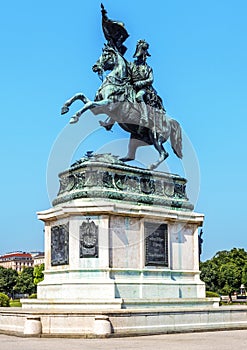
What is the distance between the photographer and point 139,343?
16.5 metres

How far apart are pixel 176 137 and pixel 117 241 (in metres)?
6.39

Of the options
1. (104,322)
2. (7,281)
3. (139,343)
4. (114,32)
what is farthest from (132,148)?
(7,281)

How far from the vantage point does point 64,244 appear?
2202 cm

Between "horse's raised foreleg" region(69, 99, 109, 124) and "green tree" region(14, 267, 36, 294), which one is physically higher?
"horse's raised foreleg" region(69, 99, 109, 124)

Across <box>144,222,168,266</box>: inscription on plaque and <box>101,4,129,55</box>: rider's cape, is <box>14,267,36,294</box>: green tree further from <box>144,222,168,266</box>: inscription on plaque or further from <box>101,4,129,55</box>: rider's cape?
<box>144,222,168,266</box>: inscription on plaque

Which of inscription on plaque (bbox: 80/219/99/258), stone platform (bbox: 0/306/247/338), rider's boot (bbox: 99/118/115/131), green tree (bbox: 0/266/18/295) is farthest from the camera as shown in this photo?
green tree (bbox: 0/266/18/295)

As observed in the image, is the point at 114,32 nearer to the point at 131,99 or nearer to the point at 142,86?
the point at 142,86

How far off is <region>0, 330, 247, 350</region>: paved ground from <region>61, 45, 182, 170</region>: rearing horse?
833 centimetres

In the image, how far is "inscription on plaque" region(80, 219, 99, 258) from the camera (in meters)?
21.2

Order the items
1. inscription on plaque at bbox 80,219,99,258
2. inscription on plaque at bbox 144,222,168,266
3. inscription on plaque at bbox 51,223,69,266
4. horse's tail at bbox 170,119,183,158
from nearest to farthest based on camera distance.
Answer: inscription on plaque at bbox 80,219,99,258 → inscription on plaque at bbox 51,223,69,266 → inscription on plaque at bbox 144,222,168,266 → horse's tail at bbox 170,119,183,158

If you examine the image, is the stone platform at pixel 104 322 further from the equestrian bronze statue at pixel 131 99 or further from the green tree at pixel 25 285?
the green tree at pixel 25 285

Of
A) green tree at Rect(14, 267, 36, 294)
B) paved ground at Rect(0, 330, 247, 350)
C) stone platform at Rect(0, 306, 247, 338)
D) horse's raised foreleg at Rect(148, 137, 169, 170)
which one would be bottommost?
green tree at Rect(14, 267, 36, 294)

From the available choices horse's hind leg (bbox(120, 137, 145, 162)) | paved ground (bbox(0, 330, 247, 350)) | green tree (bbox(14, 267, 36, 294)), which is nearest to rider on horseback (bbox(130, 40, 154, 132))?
horse's hind leg (bbox(120, 137, 145, 162))

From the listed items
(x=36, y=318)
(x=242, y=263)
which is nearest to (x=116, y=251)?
(x=36, y=318)
